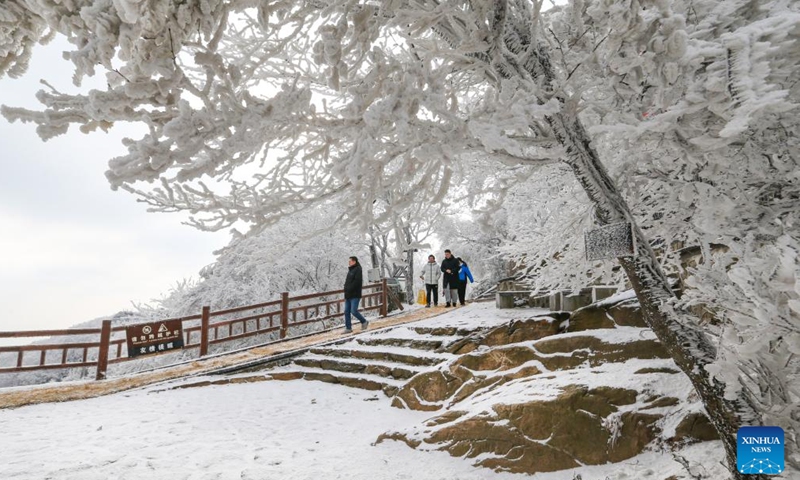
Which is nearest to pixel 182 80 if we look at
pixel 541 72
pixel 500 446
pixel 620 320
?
pixel 541 72

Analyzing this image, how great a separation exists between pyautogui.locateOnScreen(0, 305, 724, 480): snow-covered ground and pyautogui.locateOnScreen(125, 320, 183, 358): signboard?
6.17 feet

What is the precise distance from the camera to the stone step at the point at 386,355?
7.51m

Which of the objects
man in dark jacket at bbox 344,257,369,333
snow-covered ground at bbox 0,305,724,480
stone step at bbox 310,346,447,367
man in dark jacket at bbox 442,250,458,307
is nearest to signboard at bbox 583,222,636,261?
snow-covered ground at bbox 0,305,724,480

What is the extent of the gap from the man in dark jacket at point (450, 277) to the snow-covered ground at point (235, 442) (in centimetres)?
602

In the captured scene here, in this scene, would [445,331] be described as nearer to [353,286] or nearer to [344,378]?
[344,378]

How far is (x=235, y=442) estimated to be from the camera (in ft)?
16.8

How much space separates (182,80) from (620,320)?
18.6 ft

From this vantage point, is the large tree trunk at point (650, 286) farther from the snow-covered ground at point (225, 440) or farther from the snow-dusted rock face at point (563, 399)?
the snow-dusted rock face at point (563, 399)

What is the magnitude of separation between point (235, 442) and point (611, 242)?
5.06 m

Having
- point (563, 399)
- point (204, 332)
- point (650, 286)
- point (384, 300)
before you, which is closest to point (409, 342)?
point (563, 399)

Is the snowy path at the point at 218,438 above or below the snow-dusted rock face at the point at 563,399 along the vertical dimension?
below

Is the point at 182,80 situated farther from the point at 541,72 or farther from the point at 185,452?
the point at 185,452

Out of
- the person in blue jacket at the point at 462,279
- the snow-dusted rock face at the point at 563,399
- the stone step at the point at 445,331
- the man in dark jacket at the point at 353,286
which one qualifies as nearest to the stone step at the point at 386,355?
the stone step at the point at 445,331

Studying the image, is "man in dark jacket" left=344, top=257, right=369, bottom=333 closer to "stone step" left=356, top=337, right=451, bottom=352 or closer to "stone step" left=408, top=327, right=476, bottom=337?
"stone step" left=356, top=337, right=451, bottom=352
